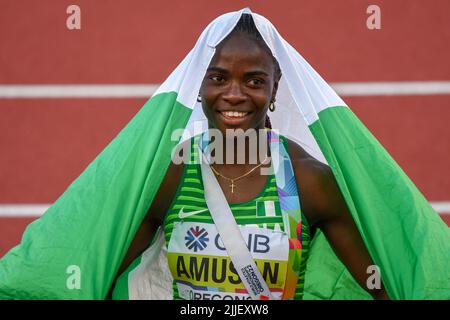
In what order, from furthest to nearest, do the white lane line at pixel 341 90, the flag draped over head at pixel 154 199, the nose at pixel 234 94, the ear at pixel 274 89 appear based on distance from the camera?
the white lane line at pixel 341 90, the ear at pixel 274 89, the nose at pixel 234 94, the flag draped over head at pixel 154 199

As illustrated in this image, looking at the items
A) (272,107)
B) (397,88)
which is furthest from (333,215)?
(397,88)

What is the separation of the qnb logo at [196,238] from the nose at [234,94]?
0.41 metres

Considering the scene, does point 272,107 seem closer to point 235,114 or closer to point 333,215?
point 235,114

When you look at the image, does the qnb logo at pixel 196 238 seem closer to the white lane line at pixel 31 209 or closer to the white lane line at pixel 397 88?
the white lane line at pixel 31 209

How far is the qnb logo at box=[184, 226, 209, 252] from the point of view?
8.77 feet

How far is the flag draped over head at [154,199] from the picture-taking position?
248 centimetres

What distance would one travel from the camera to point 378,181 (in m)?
2.61

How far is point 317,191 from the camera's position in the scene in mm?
2730

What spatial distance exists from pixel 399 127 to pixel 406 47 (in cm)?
52

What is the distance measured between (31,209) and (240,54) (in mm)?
2983

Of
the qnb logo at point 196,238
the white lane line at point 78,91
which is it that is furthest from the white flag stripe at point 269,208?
the white lane line at point 78,91

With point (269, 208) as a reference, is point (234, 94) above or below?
above

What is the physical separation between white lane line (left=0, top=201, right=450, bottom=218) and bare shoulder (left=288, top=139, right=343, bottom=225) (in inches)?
108

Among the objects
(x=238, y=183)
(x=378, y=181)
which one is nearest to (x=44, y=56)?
(x=238, y=183)
